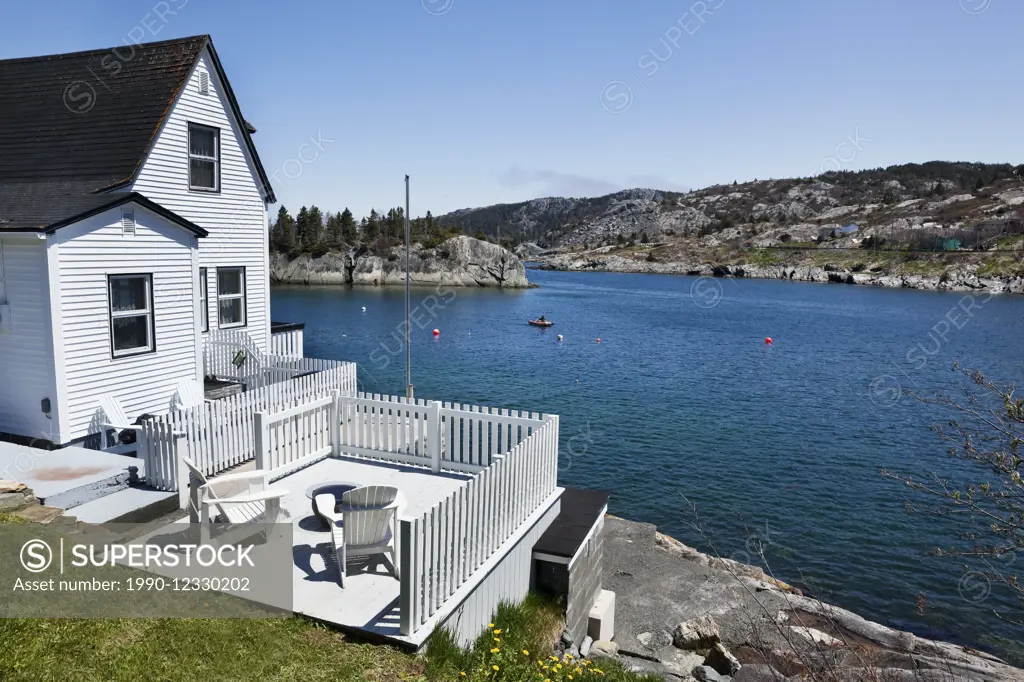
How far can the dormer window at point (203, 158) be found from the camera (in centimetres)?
1795

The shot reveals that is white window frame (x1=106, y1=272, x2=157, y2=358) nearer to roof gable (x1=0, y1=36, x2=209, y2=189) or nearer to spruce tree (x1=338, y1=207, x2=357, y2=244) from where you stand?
roof gable (x1=0, y1=36, x2=209, y2=189)

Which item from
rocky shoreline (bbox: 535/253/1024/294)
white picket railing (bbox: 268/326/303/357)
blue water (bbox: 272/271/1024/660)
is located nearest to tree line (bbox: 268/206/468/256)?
blue water (bbox: 272/271/1024/660)

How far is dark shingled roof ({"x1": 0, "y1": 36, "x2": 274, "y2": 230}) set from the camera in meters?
15.7

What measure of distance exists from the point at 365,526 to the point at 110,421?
28.5 ft

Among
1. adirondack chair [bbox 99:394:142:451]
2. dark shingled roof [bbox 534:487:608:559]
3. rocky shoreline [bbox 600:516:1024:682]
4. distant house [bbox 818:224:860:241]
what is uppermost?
distant house [bbox 818:224:860:241]

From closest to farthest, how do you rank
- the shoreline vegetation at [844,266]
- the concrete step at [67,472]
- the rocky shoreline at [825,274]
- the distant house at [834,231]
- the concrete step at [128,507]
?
the concrete step at [128,507] < the concrete step at [67,472] < the rocky shoreline at [825,274] < the shoreline vegetation at [844,266] < the distant house at [834,231]

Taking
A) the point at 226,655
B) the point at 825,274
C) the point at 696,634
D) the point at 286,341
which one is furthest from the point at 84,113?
the point at 825,274

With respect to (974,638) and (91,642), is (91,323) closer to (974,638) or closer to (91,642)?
(91,642)

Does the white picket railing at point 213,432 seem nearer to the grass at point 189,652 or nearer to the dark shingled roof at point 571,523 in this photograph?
the grass at point 189,652

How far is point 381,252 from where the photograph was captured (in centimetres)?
11000

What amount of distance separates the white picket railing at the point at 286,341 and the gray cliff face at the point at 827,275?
3635 inches

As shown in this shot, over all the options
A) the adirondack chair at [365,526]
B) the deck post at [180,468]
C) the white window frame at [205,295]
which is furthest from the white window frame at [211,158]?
the adirondack chair at [365,526]

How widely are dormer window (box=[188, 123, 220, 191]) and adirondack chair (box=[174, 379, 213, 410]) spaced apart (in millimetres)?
5993

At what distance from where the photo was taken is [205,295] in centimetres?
1923
